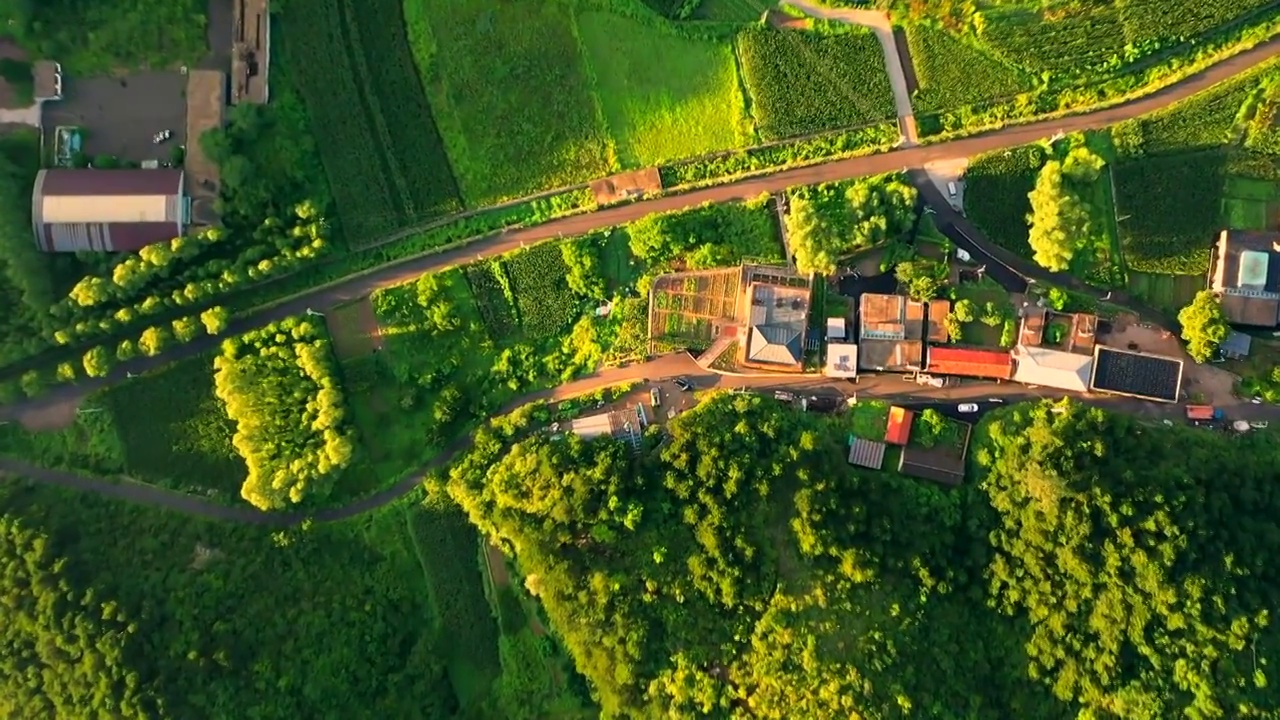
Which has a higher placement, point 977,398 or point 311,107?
point 311,107

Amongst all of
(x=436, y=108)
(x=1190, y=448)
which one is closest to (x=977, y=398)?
(x=1190, y=448)

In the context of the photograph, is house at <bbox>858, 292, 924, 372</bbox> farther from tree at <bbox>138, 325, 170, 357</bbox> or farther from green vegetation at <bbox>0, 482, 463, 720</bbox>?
tree at <bbox>138, 325, 170, 357</bbox>

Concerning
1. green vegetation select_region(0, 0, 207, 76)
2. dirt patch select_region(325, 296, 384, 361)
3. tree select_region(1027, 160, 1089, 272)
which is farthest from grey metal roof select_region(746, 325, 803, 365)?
green vegetation select_region(0, 0, 207, 76)

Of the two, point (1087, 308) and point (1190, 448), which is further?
Answer: point (1087, 308)

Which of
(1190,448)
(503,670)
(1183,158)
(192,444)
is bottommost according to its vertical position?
(503,670)

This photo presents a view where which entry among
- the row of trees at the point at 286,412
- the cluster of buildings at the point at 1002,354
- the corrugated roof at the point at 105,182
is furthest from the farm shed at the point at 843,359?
the corrugated roof at the point at 105,182

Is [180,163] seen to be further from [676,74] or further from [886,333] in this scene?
[886,333]
